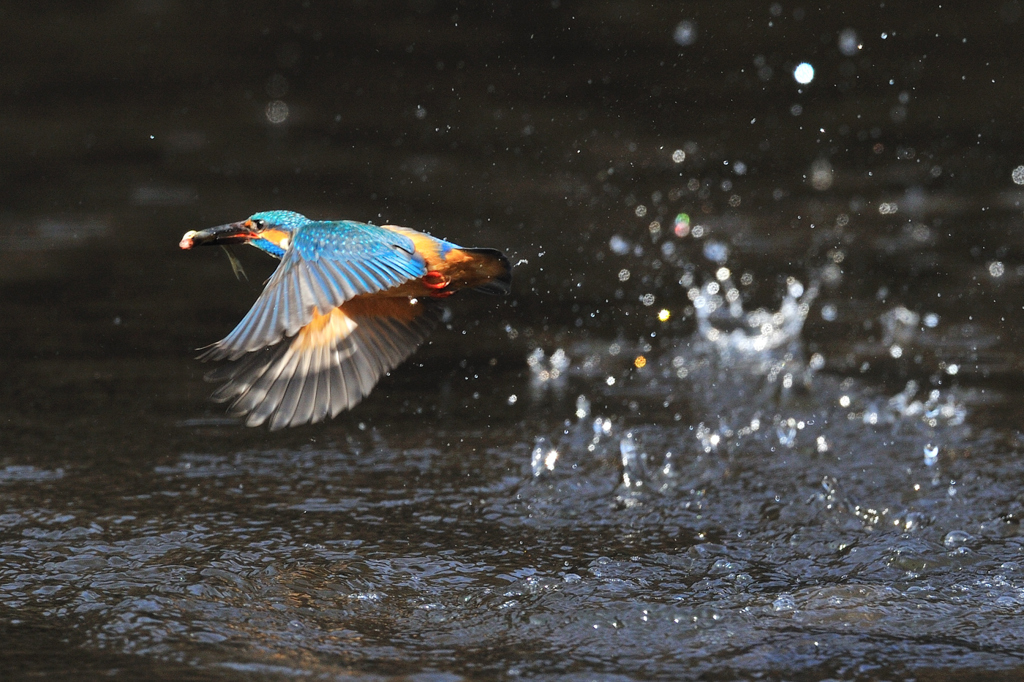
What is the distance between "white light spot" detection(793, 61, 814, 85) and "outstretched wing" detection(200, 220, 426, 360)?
537cm

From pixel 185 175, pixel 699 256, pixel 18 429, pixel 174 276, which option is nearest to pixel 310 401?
pixel 18 429

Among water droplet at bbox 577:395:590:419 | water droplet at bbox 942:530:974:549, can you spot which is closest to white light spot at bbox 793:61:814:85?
water droplet at bbox 577:395:590:419

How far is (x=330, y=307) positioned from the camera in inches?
110

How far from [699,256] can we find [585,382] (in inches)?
52.5

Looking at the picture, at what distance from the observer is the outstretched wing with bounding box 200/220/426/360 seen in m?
2.69

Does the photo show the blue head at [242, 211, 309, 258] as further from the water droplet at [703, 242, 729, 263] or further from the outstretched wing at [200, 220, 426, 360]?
the water droplet at [703, 242, 729, 263]

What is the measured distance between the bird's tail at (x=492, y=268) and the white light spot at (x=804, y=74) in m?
5.23

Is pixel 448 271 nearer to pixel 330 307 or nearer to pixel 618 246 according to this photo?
pixel 330 307

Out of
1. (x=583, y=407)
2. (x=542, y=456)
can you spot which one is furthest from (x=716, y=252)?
(x=542, y=456)

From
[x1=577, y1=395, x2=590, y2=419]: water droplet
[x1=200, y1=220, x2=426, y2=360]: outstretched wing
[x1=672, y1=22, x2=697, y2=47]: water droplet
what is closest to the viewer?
[x1=200, y1=220, x2=426, y2=360]: outstretched wing

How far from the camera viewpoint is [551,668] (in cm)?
261

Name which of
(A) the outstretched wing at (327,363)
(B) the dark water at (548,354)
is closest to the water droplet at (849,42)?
(B) the dark water at (548,354)

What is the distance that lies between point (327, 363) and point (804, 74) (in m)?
5.58

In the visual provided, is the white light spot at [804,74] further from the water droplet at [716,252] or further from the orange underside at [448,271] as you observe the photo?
the orange underside at [448,271]
